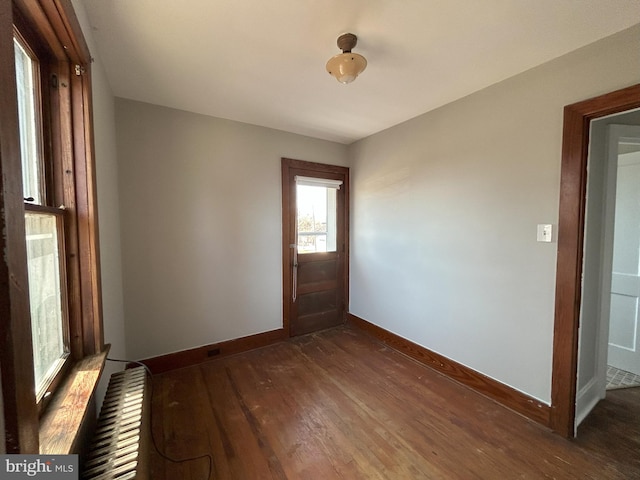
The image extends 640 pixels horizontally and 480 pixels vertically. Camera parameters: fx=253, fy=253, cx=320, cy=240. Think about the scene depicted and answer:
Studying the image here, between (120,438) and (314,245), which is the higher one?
(314,245)

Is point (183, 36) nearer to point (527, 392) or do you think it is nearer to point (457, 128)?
point (457, 128)

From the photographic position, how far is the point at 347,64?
1.41 meters

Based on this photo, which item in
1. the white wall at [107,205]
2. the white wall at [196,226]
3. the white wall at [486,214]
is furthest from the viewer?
the white wall at [196,226]

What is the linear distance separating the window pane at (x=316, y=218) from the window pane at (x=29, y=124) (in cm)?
215

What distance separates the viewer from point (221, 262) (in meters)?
A: 2.52

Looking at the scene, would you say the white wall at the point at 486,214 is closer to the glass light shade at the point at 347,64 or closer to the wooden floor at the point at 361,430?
the wooden floor at the point at 361,430

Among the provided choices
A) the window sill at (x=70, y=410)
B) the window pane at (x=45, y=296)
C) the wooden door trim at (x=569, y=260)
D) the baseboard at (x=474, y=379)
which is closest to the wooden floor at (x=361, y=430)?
the baseboard at (x=474, y=379)

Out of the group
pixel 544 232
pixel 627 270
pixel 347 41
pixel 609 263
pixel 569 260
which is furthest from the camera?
pixel 627 270

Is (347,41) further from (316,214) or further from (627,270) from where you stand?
(627,270)

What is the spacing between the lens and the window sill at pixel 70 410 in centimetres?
74

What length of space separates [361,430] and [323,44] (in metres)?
2.40

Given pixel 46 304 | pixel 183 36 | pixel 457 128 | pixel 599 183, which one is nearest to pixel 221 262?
pixel 46 304

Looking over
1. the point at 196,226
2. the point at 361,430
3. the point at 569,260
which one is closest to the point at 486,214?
the point at 569,260

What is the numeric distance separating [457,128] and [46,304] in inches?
109
